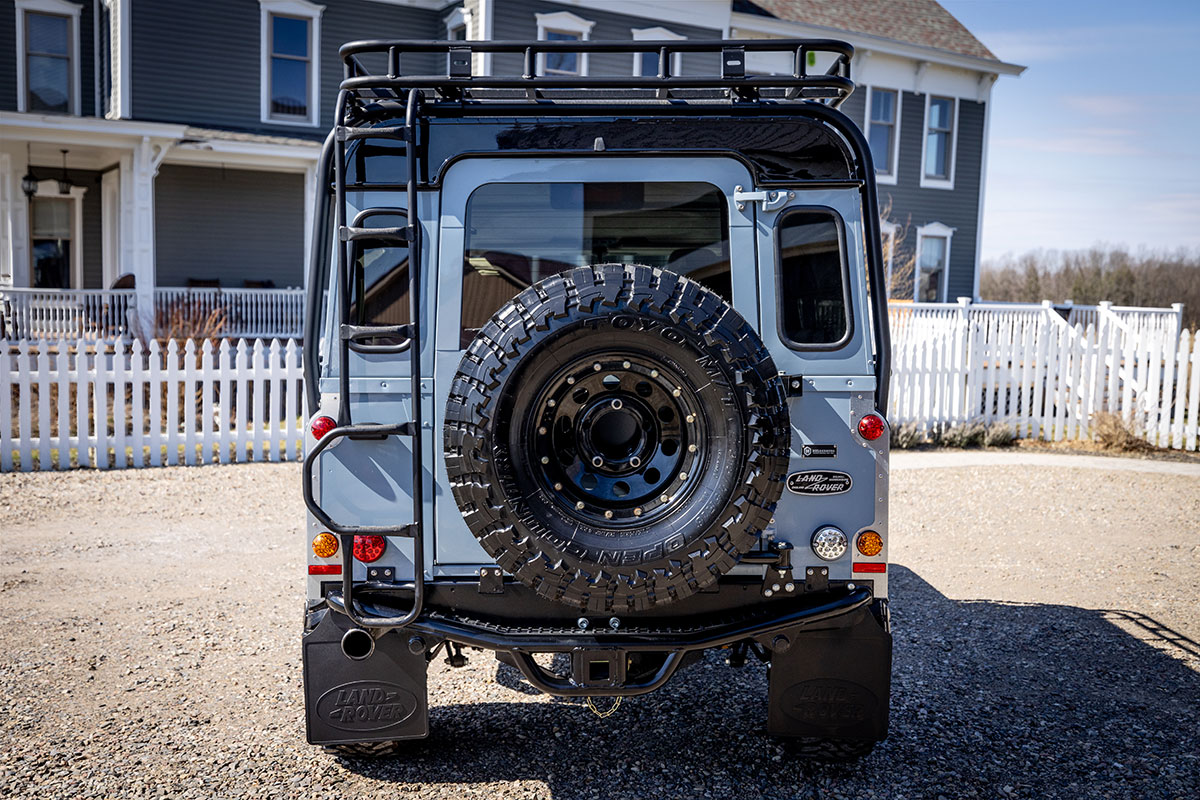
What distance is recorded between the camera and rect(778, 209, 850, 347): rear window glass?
3.67 meters

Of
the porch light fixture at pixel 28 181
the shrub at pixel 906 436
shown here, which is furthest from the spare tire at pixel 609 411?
the porch light fixture at pixel 28 181

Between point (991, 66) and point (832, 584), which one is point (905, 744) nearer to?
point (832, 584)

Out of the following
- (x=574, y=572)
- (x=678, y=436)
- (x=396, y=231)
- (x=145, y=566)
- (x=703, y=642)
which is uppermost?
(x=396, y=231)

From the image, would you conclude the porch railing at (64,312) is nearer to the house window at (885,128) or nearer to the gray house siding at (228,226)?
the gray house siding at (228,226)

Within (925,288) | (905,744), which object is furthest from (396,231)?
(925,288)

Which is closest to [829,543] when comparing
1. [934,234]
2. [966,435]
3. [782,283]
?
[782,283]

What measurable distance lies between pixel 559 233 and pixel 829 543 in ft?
5.05

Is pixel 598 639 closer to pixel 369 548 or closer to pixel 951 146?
pixel 369 548

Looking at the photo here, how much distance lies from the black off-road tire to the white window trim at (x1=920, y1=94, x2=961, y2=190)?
71.5 feet

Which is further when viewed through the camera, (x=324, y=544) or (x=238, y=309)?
(x=238, y=309)

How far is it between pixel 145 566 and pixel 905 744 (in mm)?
5214

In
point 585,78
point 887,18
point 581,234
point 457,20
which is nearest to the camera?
point 585,78

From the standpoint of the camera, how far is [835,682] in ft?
12.1

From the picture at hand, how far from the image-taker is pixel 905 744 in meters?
4.20
